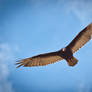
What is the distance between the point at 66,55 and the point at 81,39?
177 cm

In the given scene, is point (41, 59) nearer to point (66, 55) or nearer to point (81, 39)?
point (66, 55)

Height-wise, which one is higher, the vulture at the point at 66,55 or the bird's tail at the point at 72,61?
the vulture at the point at 66,55

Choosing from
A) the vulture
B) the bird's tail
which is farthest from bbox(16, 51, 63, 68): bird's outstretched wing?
the bird's tail

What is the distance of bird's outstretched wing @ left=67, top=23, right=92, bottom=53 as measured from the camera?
43.7 ft

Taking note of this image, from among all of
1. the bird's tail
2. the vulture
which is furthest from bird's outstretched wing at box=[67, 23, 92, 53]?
the bird's tail

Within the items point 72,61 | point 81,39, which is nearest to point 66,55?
point 72,61

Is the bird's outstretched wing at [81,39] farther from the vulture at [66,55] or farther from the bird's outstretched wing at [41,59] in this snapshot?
the bird's outstretched wing at [41,59]

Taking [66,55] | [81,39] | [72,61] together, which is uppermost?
[81,39]

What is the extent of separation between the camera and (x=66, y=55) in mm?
13344

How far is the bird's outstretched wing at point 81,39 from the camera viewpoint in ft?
43.7

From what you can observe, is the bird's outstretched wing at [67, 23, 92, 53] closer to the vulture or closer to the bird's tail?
the vulture

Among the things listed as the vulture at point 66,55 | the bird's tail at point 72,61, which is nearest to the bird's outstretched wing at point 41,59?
→ the vulture at point 66,55

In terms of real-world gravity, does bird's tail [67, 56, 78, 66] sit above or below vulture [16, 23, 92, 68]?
below

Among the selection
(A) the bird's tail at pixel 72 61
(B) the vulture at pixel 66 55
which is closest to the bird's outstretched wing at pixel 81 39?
(B) the vulture at pixel 66 55
